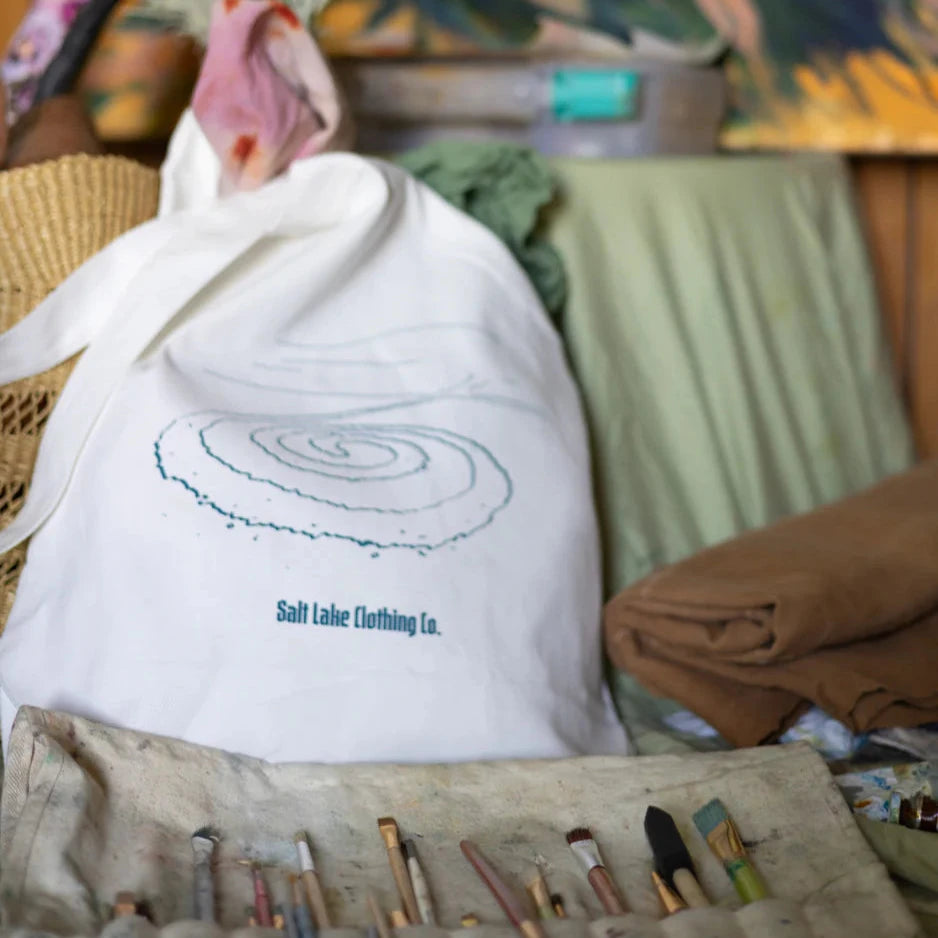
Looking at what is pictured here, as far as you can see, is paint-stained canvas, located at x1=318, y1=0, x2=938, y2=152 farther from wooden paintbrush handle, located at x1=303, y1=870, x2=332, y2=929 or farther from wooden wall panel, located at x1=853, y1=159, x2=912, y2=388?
wooden paintbrush handle, located at x1=303, y1=870, x2=332, y2=929

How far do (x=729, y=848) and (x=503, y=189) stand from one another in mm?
623

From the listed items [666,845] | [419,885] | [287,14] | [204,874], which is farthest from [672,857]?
[287,14]

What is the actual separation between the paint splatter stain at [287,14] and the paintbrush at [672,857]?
2.21 feet

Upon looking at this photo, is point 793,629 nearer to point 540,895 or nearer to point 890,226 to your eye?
point 540,895

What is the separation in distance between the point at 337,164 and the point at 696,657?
0.45m

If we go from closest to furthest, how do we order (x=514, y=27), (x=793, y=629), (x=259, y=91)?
(x=793, y=629) < (x=259, y=91) < (x=514, y=27)

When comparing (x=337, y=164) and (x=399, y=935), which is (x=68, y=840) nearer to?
(x=399, y=935)

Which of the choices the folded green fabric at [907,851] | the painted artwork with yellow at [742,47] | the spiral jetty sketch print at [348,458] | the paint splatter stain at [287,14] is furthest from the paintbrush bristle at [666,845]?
the painted artwork with yellow at [742,47]

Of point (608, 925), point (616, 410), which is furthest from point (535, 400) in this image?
point (608, 925)

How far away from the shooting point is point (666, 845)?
1.94 ft

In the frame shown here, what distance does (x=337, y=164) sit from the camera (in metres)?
0.89

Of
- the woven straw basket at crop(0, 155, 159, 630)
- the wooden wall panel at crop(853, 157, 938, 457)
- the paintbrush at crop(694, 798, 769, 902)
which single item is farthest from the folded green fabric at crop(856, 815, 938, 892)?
the wooden wall panel at crop(853, 157, 938, 457)

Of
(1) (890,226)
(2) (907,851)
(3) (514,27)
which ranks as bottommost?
(2) (907,851)

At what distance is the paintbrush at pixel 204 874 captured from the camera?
1.71 feet
